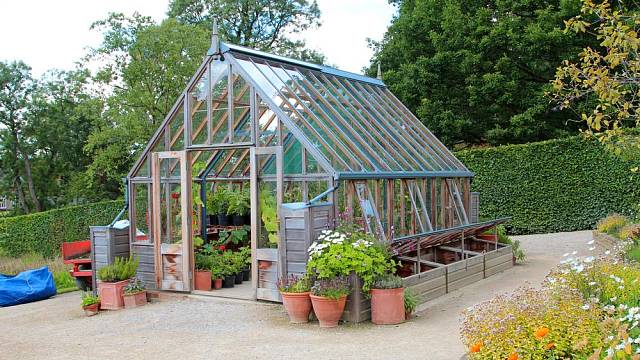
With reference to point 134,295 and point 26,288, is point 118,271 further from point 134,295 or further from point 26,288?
point 26,288

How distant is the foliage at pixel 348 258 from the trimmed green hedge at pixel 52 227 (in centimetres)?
1393

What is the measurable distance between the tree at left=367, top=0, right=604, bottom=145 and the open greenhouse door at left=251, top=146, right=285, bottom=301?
11876mm

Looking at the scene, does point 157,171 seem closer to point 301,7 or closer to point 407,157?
point 407,157

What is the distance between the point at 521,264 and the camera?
12500 mm

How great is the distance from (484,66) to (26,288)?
48.1 ft

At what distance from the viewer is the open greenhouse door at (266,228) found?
873 cm

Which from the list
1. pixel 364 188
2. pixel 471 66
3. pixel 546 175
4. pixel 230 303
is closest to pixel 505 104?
pixel 471 66

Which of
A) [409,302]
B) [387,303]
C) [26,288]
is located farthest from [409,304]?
[26,288]

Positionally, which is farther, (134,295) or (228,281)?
(228,281)

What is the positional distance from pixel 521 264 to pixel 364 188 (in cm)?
517

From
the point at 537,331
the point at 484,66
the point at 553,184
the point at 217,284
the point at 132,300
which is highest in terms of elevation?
the point at 484,66

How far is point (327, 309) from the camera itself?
7500 millimetres

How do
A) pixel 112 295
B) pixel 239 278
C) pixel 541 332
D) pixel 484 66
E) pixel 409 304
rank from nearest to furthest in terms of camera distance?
pixel 541 332 < pixel 409 304 < pixel 112 295 < pixel 239 278 < pixel 484 66

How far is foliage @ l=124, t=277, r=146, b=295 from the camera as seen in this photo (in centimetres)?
945
